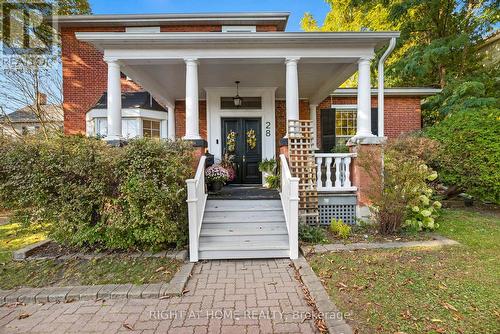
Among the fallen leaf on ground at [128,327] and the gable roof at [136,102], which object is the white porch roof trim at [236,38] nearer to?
the gable roof at [136,102]

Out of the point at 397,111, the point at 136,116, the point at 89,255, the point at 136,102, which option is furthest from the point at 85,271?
the point at 397,111

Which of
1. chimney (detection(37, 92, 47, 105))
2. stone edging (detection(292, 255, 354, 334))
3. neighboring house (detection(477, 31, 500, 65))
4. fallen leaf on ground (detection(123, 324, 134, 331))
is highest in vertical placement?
neighboring house (detection(477, 31, 500, 65))

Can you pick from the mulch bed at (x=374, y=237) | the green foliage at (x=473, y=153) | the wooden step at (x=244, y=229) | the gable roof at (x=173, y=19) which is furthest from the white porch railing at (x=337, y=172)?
the gable roof at (x=173, y=19)

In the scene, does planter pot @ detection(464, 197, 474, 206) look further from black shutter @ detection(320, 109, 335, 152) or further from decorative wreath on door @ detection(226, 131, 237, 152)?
decorative wreath on door @ detection(226, 131, 237, 152)

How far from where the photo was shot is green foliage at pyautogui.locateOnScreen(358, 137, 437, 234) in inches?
178

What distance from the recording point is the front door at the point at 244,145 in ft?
25.7

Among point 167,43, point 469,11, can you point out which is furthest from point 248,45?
point 469,11

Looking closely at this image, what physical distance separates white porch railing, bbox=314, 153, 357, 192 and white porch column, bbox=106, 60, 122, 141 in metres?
4.05

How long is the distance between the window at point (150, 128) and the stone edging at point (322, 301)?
6697 millimetres

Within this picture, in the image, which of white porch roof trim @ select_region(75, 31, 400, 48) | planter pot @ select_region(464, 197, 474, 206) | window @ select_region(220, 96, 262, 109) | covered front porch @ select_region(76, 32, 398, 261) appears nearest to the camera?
covered front porch @ select_region(76, 32, 398, 261)

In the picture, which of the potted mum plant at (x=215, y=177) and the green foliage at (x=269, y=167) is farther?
the green foliage at (x=269, y=167)

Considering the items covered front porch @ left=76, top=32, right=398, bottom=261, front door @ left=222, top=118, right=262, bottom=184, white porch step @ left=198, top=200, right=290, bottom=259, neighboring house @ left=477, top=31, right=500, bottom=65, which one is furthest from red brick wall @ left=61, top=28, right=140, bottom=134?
neighboring house @ left=477, top=31, right=500, bottom=65

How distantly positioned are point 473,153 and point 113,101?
7.85 meters

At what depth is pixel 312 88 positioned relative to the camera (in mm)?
7832
